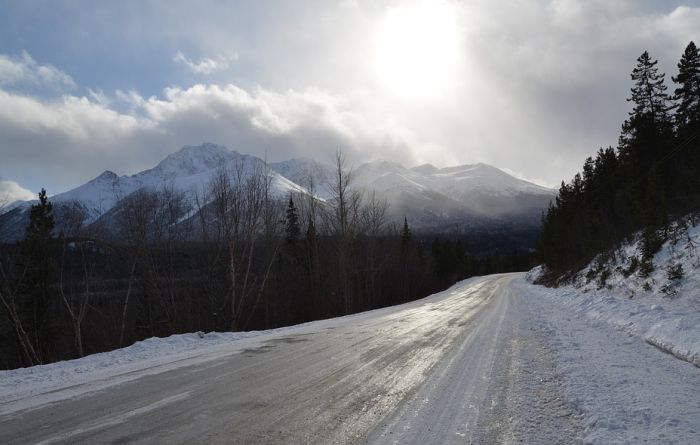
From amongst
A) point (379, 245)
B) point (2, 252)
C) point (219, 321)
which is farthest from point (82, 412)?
point (379, 245)

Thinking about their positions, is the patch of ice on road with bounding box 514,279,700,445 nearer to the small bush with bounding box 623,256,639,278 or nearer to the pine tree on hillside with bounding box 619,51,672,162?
the small bush with bounding box 623,256,639,278

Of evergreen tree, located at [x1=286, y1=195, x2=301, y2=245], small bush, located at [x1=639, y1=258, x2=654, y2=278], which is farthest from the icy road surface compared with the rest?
evergreen tree, located at [x1=286, y1=195, x2=301, y2=245]

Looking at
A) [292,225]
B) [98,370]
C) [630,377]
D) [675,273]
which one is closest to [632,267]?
[675,273]

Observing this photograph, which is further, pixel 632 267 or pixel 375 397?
pixel 632 267

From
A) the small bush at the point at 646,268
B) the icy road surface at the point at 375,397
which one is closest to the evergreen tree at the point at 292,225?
the small bush at the point at 646,268

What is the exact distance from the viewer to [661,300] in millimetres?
12961

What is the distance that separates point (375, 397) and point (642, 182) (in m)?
38.8

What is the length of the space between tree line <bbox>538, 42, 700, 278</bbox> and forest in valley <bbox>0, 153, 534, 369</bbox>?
728 inches

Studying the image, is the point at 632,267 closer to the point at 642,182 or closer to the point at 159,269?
the point at 642,182

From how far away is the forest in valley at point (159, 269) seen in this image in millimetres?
23531

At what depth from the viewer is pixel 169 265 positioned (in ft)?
98.4

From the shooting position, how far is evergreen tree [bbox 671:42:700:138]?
37.4 meters

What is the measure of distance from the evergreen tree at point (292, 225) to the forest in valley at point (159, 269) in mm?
7271

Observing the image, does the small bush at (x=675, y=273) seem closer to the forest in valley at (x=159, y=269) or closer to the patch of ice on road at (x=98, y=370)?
the patch of ice on road at (x=98, y=370)
